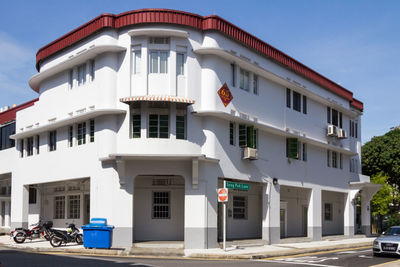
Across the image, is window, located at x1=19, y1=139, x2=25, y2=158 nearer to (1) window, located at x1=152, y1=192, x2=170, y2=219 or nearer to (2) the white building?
(2) the white building

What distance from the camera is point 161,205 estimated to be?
25.6m

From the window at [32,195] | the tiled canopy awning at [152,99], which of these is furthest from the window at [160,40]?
the window at [32,195]

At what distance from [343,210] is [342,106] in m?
8.50

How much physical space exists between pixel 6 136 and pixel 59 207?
732 cm

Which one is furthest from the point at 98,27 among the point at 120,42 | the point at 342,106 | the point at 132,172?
the point at 342,106

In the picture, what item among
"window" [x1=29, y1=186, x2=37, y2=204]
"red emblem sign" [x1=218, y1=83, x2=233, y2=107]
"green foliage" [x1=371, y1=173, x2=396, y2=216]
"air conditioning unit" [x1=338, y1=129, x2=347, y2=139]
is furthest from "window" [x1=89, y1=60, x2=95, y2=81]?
"green foliage" [x1=371, y1=173, x2=396, y2=216]

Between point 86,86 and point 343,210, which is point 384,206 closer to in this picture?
point 343,210

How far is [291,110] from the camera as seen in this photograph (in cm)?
3136

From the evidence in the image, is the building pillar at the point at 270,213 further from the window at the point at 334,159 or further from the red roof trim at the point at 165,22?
the window at the point at 334,159

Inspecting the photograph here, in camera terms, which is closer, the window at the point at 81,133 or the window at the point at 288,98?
the window at the point at 81,133

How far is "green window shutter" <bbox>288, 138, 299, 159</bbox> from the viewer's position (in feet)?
100

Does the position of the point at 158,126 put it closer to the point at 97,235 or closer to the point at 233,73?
the point at 233,73

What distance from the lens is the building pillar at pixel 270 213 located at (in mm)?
27748

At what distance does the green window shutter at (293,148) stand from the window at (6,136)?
1819 cm
